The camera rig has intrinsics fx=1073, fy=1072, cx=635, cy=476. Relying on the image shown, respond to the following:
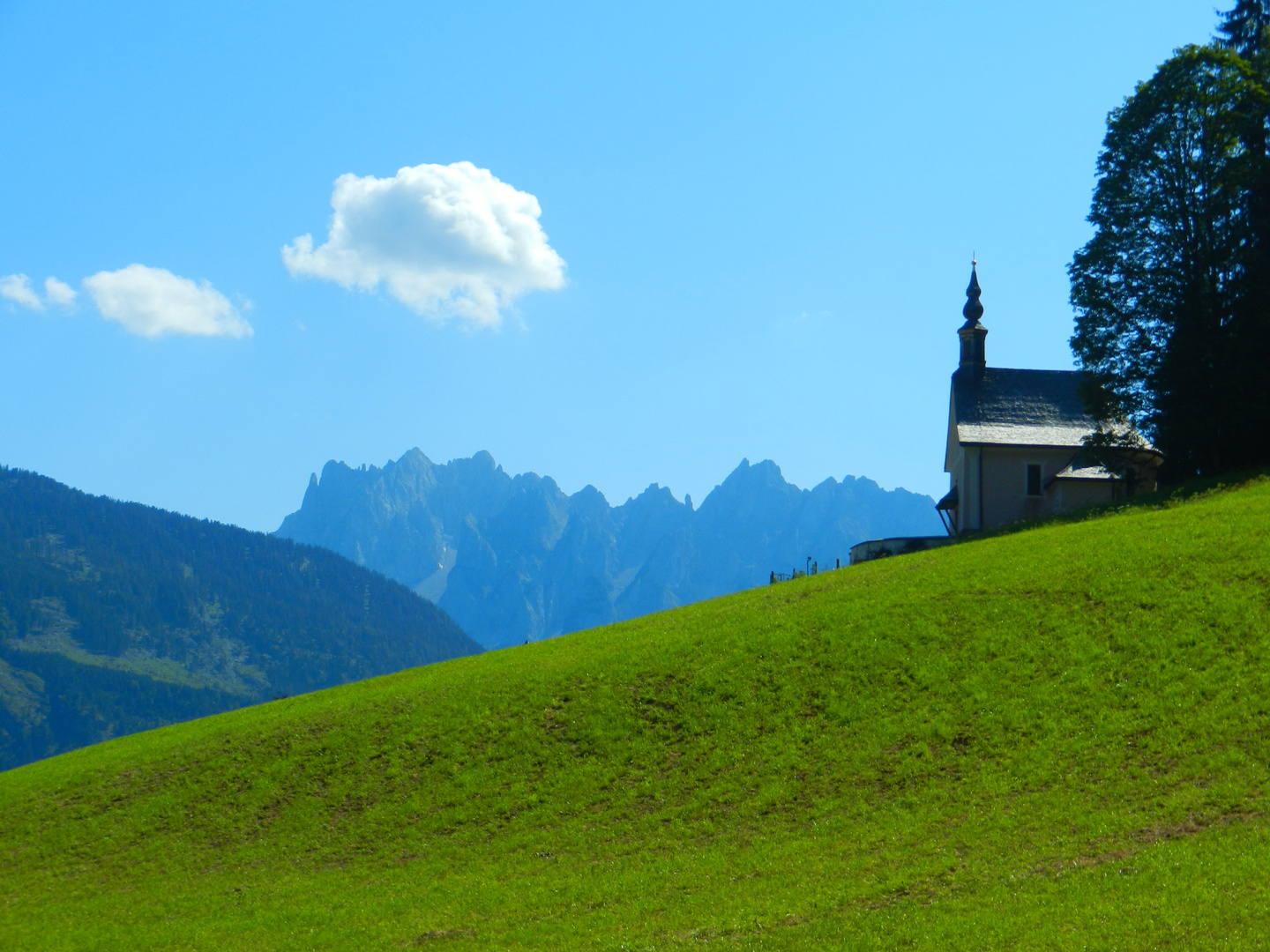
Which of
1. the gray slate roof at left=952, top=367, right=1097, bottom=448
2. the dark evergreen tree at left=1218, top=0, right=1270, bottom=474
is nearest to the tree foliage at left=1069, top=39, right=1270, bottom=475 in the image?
the dark evergreen tree at left=1218, top=0, right=1270, bottom=474

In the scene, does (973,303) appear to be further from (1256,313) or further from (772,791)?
(772,791)

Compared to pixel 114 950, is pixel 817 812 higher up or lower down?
higher up

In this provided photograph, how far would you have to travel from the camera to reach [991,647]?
2998 cm

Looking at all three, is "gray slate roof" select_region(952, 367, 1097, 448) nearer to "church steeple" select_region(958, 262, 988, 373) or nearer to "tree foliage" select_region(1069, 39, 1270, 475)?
"church steeple" select_region(958, 262, 988, 373)

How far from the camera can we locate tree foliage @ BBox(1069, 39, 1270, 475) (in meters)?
50.4

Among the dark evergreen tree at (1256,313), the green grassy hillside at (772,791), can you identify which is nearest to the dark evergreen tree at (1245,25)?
the dark evergreen tree at (1256,313)

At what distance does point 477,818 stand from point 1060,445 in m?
50.1

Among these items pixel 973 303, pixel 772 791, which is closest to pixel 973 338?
pixel 973 303

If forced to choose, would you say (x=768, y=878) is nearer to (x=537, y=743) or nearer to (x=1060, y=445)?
(x=537, y=743)

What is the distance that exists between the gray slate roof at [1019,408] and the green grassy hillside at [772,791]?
25310mm

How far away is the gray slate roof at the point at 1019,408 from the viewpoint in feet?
217

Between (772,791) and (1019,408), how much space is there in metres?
50.2

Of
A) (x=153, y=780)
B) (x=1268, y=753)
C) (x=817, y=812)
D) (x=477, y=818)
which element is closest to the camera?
(x=1268, y=753)

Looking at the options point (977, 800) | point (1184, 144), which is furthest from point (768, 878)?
point (1184, 144)
